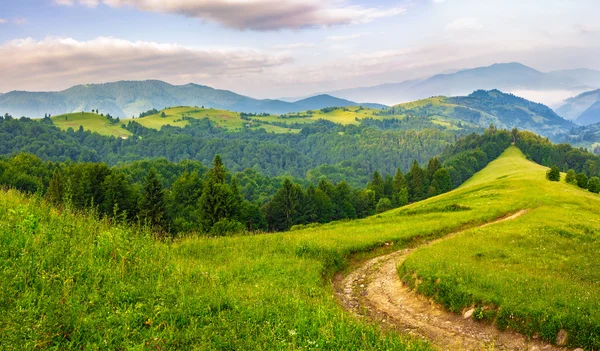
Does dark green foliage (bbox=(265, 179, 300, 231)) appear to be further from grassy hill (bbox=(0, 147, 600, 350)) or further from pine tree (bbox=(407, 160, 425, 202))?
grassy hill (bbox=(0, 147, 600, 350))

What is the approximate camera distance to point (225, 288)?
46.6 feet

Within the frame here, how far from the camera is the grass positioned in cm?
1311

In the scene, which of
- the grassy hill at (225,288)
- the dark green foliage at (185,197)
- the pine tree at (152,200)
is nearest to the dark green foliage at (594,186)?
the grassy hill at (225,288)

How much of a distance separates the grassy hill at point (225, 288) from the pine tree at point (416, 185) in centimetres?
10274

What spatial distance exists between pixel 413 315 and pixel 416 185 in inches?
4597

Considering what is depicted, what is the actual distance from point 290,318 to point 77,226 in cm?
1005

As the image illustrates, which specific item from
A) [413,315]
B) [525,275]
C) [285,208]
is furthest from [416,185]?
[413,315]

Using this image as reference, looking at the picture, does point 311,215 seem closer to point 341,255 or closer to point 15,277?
point 341,255

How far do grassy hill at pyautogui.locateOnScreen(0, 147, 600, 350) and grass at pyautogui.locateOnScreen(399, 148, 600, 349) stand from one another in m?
0.06

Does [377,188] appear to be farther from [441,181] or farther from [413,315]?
[413,315]

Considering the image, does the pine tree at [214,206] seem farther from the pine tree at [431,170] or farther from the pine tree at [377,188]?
the pine tree at [431,170]

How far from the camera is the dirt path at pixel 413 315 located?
1304 cm

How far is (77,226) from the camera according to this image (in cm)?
1527

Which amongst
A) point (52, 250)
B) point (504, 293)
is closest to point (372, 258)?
point (504, 293)
